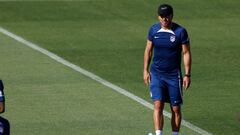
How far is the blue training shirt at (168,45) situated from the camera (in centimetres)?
1429

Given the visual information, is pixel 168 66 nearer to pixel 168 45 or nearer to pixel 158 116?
pixel 168 45

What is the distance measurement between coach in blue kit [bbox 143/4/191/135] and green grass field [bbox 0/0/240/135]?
1039mm

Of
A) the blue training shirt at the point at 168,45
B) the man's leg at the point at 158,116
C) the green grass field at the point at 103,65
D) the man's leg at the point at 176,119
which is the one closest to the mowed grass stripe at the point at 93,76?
the green grass field at the point at 103,65

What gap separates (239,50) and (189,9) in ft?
19.6

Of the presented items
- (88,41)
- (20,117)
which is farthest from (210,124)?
(88,41)

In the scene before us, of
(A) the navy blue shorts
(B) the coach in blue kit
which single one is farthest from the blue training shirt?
Result: (A) the navy blue shorts

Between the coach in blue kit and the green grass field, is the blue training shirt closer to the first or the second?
the coach in blue kit

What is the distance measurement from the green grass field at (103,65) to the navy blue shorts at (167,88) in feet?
3.59

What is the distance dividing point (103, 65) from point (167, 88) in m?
7.12

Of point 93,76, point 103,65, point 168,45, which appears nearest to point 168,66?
point 168,45

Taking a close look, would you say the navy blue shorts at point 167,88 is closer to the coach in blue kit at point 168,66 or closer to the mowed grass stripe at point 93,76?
the coach in blue kit at point 168,66

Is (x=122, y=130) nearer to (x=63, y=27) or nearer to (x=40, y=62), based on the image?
(x=40, y=62)

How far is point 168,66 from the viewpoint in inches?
567

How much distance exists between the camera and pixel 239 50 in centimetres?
2361
